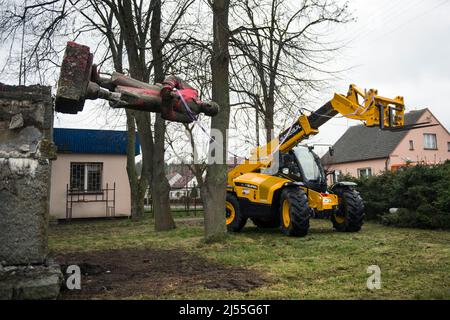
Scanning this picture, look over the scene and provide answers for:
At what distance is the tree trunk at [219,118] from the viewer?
9.49 m

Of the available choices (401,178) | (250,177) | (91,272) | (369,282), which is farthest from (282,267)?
(401,178)

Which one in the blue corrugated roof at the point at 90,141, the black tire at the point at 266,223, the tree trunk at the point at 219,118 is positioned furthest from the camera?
the blue corrugated roof at the point at 90,141

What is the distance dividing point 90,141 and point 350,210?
1285 cm

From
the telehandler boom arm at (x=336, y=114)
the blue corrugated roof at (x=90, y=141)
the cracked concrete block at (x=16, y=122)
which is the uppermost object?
the blue corrugated roof at (x=90, y=141)

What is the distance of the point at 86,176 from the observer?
1992cm

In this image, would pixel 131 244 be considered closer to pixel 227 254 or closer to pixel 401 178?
pixel 227 254

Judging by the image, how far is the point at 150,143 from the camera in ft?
44.0

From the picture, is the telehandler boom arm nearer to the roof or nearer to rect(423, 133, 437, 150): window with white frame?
the roof

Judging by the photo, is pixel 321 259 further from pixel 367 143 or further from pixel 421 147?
pixel 367 143

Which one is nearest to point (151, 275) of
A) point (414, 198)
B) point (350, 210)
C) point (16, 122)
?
point (16, 122)

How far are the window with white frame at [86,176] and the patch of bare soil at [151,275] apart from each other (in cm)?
1198

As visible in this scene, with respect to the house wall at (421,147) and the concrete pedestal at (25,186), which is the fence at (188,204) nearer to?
the concrete pedestal at (25,186)


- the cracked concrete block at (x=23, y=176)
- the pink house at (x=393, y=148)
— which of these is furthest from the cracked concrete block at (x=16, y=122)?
the pink house at (x=393, y=148)

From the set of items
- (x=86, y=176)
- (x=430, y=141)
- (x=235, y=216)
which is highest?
(x=430, y=141)
